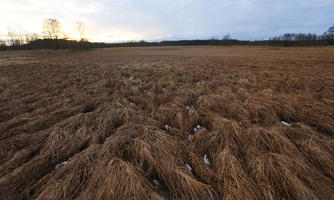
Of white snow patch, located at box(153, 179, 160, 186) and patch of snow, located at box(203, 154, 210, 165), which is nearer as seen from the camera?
white snow patch, located at box(153, 179, 160, 186)

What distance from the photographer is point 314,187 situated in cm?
142

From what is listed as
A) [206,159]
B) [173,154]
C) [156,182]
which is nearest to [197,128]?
[206,159]

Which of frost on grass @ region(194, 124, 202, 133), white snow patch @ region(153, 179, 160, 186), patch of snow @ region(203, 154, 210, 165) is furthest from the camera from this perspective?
frost on grass @ region(194, 124, 202, 133)

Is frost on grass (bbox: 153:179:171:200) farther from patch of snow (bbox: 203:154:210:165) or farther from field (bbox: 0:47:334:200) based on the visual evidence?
patch of snow (bbox: 203:154:210:165)

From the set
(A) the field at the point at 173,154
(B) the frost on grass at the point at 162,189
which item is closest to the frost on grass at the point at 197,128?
(A) the field at the point at 173,154

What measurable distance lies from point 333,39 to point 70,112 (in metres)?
80.4

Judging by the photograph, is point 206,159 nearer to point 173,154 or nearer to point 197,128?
point 173,154

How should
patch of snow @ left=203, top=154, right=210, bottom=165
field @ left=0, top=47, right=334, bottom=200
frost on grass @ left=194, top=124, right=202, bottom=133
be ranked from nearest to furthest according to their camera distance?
1. field @ left=0, top=47, right=334, bottom=200
2. patch of snow @ left=203, top=154, right=210, bottom=165
3. frost on grass @ left=194, top=124, right=202, bottom=133

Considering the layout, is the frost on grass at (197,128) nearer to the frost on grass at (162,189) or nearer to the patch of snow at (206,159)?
the patch of snow at (206,159)

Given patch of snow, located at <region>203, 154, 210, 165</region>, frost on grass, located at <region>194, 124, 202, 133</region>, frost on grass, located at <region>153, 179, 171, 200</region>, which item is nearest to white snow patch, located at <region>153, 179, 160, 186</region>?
frost on grass, located at <region>153, 179, 171, 200</region>

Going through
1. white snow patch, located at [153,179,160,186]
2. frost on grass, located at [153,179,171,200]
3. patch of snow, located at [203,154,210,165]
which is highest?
patch of snow, located at [203,154,210,165]

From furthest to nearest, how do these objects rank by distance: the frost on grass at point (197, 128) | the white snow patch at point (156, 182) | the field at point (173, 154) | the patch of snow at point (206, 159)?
the frost on grass at point (197, 128) → the patch of snow at point (206, 159) → the white snow patch at point (156, 182) → the field at point (173, 154)

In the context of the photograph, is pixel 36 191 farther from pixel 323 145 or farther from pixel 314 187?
pixel 323 145

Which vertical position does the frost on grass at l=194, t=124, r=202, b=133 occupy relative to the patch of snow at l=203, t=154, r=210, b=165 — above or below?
above
